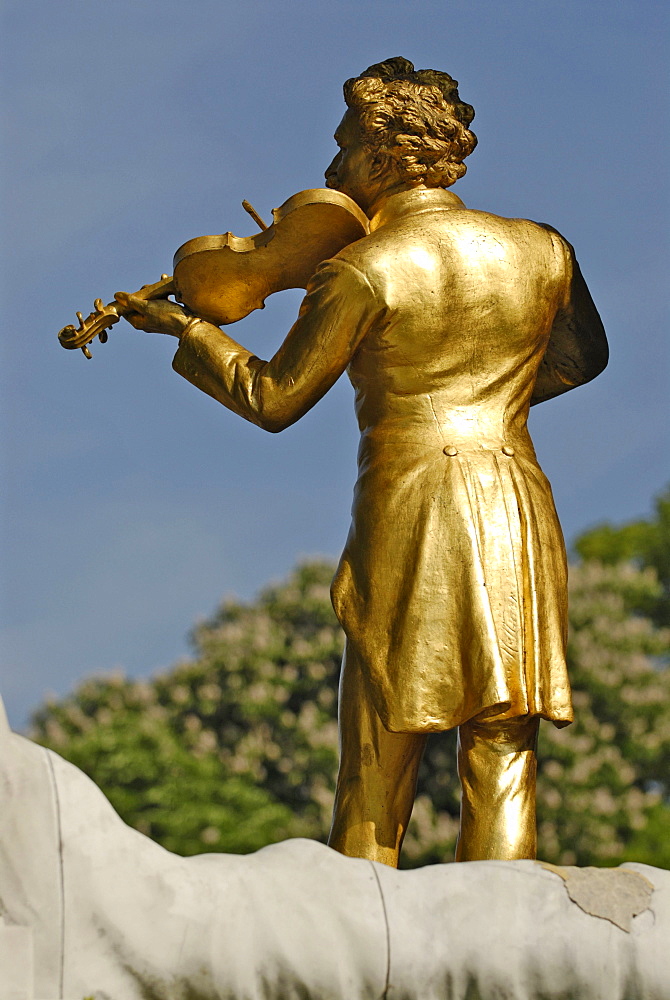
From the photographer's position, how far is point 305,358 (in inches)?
195

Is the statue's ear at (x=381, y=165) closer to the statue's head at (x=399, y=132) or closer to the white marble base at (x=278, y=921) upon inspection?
the statue's head at (x=399, y=132)

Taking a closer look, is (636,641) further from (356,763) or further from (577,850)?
(356,763)

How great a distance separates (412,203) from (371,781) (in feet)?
5.73

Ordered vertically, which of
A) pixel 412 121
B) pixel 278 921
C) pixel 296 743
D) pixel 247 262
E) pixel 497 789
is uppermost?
pixel 412 121

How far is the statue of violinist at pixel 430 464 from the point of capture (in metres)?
4.75

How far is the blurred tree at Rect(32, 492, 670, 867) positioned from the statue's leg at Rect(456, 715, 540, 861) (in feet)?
24.7

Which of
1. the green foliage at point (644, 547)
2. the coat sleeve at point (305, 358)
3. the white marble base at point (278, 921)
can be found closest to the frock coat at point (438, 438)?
the coat sleeve at point (305, 358)

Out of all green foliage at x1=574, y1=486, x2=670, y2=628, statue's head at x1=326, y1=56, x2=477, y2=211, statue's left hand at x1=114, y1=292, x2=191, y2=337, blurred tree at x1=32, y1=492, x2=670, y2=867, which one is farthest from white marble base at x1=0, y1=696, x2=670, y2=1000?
green foliage at x1=574, y1=486, x2=670, y2=628

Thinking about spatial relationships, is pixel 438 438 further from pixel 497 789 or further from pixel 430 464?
pixel 497 789

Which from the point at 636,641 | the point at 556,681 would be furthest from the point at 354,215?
the point at 636,641

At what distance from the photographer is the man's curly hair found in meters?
5.22

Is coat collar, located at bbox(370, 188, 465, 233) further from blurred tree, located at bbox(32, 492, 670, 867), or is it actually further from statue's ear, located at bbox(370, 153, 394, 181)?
blurred tree, located at bbox(32, 492, 670, 867)

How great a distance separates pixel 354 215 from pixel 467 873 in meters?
2.23

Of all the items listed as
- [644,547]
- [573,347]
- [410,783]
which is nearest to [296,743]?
[644,547]
